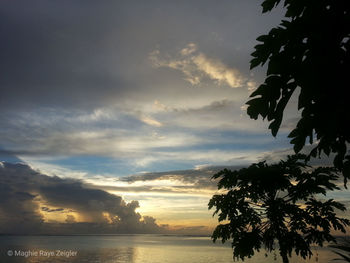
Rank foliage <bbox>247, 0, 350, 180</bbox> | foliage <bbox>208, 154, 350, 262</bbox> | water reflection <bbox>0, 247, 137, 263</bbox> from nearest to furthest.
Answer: foliage <bbox>247, 0, 350, 180</bbox>, foliage <bbox>208, 154, 350, 262</bbox>, water reflection <bbox>0, 247, 137, 263</bbox>

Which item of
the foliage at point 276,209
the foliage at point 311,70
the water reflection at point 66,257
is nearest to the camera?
the foliage at point 311,70

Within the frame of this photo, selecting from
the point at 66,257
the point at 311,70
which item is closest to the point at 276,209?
the point at 311,70

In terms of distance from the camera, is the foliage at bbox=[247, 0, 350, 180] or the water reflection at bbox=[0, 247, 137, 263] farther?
the water reflection at bbox=[0, 247, 137, 263]

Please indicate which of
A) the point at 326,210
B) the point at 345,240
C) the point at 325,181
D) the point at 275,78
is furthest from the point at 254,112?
the point at 326,210

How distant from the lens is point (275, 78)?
381 cm

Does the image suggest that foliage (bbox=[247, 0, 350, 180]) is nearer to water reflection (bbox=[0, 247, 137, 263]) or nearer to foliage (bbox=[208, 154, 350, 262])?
foliage (bbox=[208, 154, 350, 262])

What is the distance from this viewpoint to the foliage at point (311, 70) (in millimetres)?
3301

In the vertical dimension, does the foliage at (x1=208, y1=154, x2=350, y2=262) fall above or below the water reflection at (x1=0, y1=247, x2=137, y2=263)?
above

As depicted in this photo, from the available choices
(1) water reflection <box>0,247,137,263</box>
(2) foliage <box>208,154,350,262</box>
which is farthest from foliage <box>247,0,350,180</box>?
(1) water reflection <box>0,247,137,263</box>

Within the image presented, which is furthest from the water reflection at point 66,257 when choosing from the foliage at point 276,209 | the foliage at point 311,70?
the foliage at point 311,70

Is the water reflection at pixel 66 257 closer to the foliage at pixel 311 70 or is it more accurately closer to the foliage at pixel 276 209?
the foliage at pixel 276 209

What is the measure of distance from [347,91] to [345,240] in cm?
232

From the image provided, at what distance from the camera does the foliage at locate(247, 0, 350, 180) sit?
330 cm

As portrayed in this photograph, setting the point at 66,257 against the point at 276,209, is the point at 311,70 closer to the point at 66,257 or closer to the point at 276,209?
the point at 276,209
